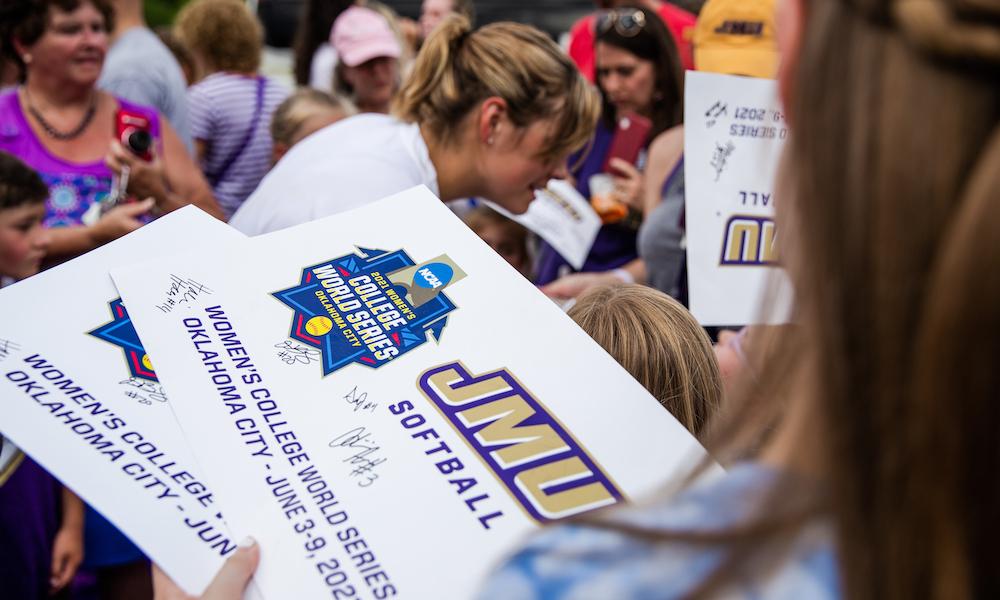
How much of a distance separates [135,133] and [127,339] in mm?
1993

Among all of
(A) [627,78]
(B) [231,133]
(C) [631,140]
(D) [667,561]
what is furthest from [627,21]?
(D) [667,561]

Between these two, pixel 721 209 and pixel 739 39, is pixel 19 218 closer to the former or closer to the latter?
pixel 721 209

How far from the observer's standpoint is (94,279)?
1.29m

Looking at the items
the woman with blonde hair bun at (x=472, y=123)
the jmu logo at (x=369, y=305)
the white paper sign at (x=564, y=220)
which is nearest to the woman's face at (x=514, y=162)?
the woman with blonde hair bun at (x=472, y=123)

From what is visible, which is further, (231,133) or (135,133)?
(231,133)

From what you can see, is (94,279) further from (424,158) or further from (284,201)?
(424,158)

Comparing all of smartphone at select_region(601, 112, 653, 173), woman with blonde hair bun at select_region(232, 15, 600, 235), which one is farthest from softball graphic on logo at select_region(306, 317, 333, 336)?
smartphone at select_region(601, 112, 653, 173)

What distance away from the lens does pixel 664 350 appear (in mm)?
1587

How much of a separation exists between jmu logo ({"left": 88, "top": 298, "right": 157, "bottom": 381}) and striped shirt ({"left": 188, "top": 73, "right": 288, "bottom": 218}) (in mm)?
3007

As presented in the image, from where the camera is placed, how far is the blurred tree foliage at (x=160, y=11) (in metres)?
12.2

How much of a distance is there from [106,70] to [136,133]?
874mm

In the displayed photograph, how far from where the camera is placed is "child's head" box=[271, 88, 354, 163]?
3.80m

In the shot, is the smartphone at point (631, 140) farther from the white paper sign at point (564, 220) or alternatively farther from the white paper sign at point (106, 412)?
the white paper sign at point (106, 412)

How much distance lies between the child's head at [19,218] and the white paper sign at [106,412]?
1571 mm
